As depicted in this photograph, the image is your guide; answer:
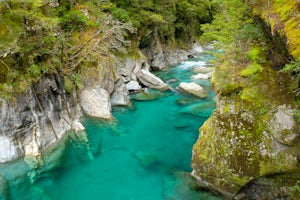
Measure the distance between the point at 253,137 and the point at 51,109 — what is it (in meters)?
9.33

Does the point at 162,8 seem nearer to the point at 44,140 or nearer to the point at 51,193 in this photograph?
the point at 44,140

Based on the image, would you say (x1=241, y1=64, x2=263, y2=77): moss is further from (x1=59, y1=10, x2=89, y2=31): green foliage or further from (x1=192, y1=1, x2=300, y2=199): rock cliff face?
(x1=59, y1=10, x2=89, y2=31): green foliage

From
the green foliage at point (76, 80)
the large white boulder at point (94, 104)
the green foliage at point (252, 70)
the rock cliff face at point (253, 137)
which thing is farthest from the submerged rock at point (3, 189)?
the green foliage at point (252, 70)

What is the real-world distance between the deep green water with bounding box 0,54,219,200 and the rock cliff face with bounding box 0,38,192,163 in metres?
0.65

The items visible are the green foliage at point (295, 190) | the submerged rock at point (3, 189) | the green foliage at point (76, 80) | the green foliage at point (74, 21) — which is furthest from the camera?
the green foliage at point (74, 21)

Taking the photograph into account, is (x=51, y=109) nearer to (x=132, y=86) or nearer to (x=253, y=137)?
(x=132, y=86)

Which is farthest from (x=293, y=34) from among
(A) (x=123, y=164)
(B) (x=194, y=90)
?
(B) (x=194, y=90)

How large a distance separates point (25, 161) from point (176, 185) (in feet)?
21.0

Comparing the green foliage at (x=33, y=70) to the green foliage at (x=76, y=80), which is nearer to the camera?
the green foliage at (x=33, y=70)

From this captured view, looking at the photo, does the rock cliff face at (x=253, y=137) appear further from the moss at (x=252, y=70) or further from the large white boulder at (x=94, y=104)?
the large white boulder at (x=94, y=104)

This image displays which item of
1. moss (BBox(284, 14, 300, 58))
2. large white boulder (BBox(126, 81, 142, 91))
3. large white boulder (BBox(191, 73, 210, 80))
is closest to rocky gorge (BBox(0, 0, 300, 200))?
moss (BBox(284, 14, 300, 58))

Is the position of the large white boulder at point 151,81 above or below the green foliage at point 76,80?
above

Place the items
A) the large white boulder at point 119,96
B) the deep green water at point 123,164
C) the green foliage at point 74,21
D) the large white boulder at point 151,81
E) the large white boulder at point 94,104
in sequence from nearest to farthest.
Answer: the deep green water at point 123,164 → the large white boulder at point 94,104 → the green foliage at point 74,21 → the large white boulder at point 119,96 → the large white boulder at point 151,81

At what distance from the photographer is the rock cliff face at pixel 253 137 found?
7383mm
